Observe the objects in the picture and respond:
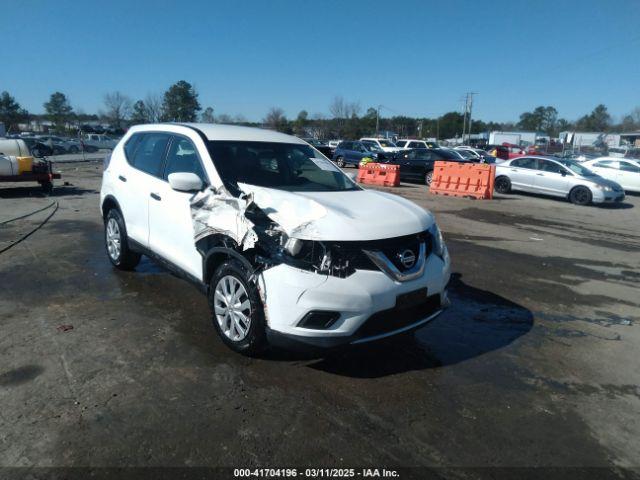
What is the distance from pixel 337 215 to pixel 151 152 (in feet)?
9.15

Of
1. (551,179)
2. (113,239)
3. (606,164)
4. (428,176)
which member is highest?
(606,164)

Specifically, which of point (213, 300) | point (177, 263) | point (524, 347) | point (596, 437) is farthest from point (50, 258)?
point (596, 437)

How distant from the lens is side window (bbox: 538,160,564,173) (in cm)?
1631

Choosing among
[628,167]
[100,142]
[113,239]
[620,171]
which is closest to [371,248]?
[113,239]

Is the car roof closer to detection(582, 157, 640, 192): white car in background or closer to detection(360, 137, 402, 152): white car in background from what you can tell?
detection(582, 157, 640, 192): white car in background

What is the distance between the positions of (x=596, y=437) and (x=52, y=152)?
4063 centimetres

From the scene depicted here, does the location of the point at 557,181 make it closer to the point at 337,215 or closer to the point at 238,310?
the point at 337,215

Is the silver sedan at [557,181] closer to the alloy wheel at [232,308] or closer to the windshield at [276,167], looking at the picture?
the windshield at [276,167]

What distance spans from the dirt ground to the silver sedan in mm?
10557

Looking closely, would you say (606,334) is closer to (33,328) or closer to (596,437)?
(596,437)

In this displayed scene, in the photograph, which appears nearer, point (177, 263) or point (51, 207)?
point (177, 263)

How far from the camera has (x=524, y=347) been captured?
4293 mm

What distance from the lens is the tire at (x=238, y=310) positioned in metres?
3.45

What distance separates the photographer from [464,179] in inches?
640
